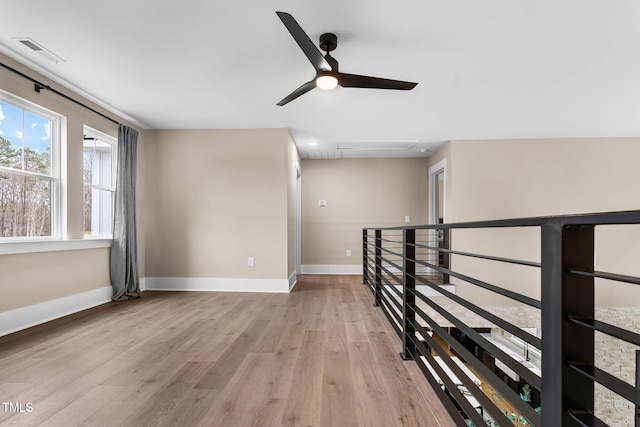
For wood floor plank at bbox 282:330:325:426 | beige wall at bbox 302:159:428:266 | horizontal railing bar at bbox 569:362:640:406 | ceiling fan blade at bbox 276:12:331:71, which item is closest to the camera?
horizontal railing bar at bbox 569:362:640:406

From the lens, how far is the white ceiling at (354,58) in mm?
2016

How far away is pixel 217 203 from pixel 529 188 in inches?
186

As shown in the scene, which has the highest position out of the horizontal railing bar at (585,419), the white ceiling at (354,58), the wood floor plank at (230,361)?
the white ceiling at (354,58)

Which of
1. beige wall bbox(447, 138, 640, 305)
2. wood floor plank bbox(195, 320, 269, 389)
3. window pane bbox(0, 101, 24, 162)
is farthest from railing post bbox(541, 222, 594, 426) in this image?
beige wall bbox(447, 138, 640, 305)

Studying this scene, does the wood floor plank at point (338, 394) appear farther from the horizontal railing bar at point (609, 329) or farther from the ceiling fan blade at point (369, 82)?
the ceiling fan blade at point (369, 82)

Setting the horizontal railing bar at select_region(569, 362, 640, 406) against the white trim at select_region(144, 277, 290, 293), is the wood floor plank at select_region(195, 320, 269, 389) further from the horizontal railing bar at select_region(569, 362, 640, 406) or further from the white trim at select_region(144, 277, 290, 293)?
the horizontal railing bar at select_region(569, 362, 640, 406)

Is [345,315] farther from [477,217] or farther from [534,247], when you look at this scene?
[534,247]

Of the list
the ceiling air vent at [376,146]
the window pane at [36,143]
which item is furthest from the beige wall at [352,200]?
the window pane at [36,143]

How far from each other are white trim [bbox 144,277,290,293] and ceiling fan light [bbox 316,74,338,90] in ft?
9.08

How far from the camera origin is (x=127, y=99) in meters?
3.43

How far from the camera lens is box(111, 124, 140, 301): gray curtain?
3.77 meters

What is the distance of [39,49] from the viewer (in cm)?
246

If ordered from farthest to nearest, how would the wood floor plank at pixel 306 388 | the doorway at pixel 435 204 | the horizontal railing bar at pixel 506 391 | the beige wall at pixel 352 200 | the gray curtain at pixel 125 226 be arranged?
1. the beige wall at pixel 352 200
2. the doorway at pixel 435 204
3. the gray curtain at pixel 125 226
4. the wood floor plank at pixel 306 388
5. the horizontal railing bar at pixel 506 391

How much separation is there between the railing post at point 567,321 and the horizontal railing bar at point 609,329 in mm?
17
